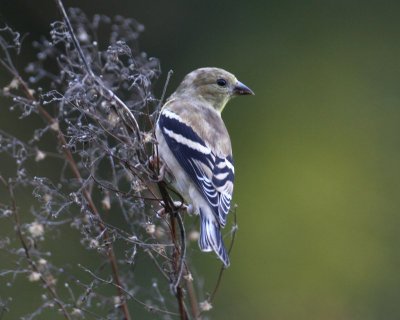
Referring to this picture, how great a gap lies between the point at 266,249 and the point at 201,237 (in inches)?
178

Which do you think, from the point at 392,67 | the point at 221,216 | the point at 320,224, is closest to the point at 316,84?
the point at 392,67

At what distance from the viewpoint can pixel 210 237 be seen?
12.1 feet

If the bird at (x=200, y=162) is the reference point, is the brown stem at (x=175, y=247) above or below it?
above

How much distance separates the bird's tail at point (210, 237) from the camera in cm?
360

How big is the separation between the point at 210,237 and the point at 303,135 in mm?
5250

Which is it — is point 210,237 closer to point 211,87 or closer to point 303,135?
point 211,87

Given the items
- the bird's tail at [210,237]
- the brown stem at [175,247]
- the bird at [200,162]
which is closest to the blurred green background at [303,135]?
the bird at [200,162]

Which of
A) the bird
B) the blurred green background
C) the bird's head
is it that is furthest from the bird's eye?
the blurred green background

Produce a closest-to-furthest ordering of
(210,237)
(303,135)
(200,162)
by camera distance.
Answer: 1. (210,237)
2. (200,162)
3. (303,135)

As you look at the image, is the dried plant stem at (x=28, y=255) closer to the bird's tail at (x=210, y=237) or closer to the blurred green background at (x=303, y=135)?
the bird's tail at (x=210, y=237)

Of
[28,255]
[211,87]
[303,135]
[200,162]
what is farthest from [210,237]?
[303,135]

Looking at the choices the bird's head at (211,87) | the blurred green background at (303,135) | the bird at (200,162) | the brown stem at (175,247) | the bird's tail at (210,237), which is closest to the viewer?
the brown stem at (175,247)

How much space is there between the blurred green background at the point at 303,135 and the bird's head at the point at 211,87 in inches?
107

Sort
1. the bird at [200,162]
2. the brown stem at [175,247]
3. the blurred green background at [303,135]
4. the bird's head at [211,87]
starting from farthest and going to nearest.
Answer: the blurred green background at [303,135], the bird's head at [211,87], the bird at [200,162], the brown stem at [175,247]
